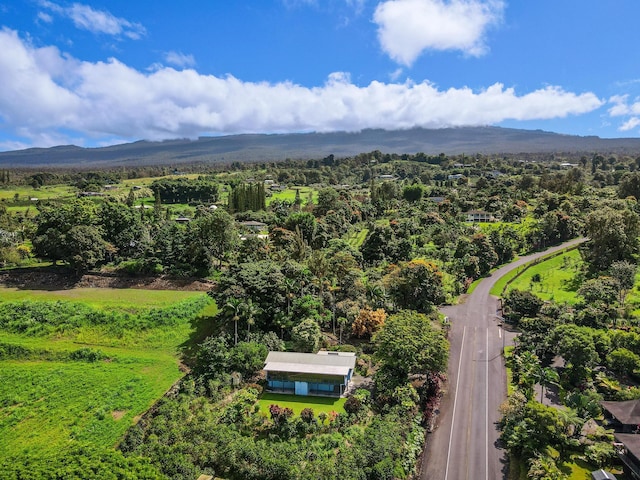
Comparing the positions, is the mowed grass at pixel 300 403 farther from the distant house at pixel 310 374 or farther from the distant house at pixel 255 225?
the distant house at pixel 255 225

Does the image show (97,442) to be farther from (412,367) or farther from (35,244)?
(35,244)

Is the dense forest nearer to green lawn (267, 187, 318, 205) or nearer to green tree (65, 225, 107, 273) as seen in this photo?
green tree (65, 225, 107, 273)

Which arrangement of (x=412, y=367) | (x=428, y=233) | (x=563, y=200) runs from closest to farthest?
(x=412, y=367), (x=428, y=233), (x=563, y=200)

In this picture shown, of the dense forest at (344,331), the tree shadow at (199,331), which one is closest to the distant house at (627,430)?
A: the dense forest at (344,331)

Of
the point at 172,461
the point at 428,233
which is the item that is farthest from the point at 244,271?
the point at 428,233

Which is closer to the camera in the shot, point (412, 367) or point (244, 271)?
point (412, 367)

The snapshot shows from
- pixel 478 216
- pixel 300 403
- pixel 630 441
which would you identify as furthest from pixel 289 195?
Result: pixel 630 441
